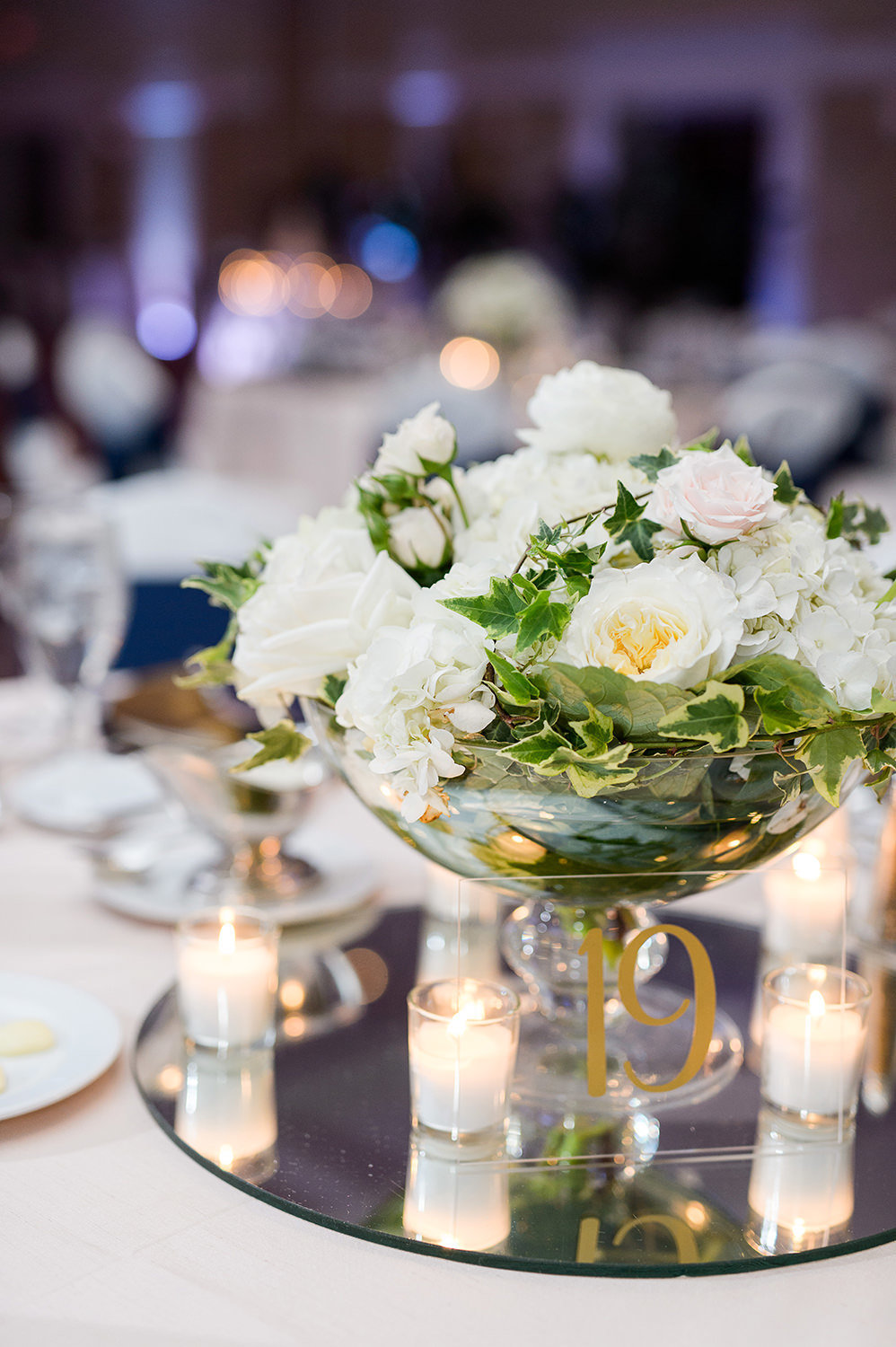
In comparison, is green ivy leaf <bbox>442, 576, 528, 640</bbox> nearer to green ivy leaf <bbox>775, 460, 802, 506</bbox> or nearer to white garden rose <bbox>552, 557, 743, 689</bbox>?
white garden rose <bbox>552, 557, 743, 689</bbox>

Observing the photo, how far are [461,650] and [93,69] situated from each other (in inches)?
450

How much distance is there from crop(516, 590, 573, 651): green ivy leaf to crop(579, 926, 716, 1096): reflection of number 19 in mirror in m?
0.21

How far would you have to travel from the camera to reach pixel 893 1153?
0.83 meters

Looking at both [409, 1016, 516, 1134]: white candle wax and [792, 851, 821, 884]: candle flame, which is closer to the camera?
[409, 1016, 516, 1134]: white candle wax

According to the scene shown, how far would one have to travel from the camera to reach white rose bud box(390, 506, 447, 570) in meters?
0.87

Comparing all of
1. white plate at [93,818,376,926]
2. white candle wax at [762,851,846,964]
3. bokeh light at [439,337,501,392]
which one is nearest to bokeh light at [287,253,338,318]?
bokeh light at [439,337,501,392]

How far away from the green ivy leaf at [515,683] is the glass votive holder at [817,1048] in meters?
0.29

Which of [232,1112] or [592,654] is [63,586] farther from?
[592,654]

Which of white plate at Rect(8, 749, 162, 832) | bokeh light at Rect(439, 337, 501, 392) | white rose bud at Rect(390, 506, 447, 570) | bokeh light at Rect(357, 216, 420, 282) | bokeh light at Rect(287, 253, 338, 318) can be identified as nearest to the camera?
white rose bud at Rect(390, 506, 447, 570)

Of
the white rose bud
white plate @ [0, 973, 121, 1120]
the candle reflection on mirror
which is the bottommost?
the candle reflection on mirror

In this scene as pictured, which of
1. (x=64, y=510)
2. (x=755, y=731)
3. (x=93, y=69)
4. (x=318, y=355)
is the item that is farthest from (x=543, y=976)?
(x=93, y=69)

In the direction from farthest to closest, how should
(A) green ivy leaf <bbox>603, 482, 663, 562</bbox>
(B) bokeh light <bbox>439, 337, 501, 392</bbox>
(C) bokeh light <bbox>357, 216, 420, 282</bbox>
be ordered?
(C) bokeh light <bbox>357, 216, 420, 282</bbox> < (B) bokeh light <bbox>439, 337, 501, 392</bbox> < (A) green ivy leaf <bbox>603, 482, 663, 562</bbox>

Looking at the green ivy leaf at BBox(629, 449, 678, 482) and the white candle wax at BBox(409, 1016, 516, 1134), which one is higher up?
the green ivy leaf at BBox(629, 449, 678, 482)

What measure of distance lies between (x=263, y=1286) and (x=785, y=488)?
0.55 meters
